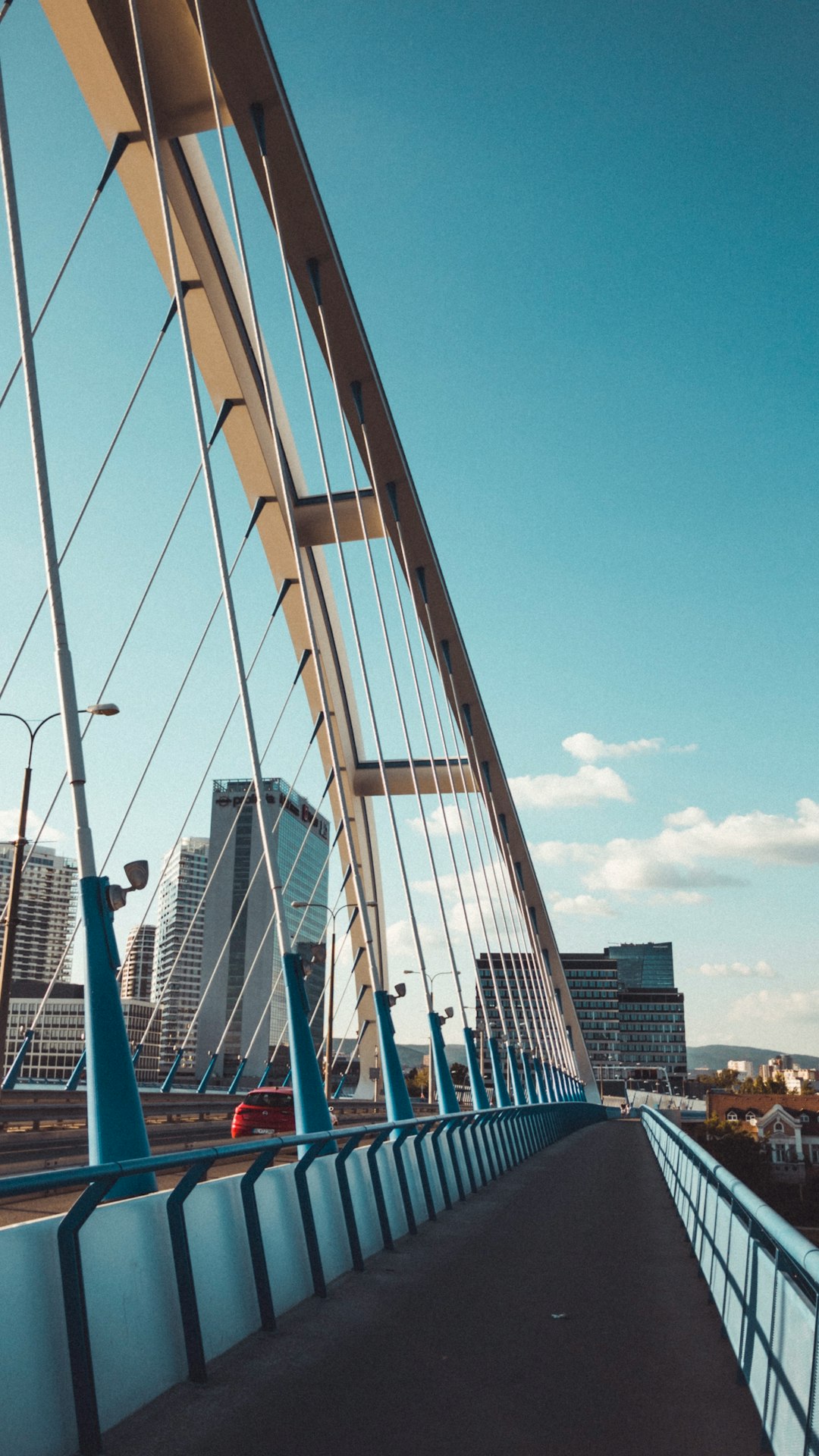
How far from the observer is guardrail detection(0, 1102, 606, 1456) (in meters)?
3.88

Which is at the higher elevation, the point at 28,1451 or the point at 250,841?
the point at 250,841

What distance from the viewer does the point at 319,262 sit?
18484 millimetres

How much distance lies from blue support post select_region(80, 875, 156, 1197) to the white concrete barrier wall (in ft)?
2.26

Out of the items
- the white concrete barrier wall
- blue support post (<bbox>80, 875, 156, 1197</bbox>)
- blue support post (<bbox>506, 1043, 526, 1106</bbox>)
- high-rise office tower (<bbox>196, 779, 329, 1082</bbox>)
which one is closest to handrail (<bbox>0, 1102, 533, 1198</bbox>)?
the white concrete barrier wall

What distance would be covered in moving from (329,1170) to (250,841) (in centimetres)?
12759

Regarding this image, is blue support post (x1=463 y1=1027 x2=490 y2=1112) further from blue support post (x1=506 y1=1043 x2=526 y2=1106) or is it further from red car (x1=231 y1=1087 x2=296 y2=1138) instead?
blue support post (x1=506 y1=1043 x2=526 y2=1106)

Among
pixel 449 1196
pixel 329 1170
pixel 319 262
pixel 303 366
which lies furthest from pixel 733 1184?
pixel 319 262

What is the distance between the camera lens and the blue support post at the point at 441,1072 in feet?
55.9

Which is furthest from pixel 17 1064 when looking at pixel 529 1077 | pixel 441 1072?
pixel 529 1077

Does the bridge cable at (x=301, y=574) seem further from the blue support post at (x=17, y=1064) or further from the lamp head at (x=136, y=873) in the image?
the blue support post at (x=17, y=1064)

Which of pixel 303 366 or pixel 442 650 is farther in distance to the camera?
pixel 442 650

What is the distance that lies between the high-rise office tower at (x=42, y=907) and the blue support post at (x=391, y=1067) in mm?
12253

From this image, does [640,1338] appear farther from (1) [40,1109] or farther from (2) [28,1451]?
(1) [40,1109]

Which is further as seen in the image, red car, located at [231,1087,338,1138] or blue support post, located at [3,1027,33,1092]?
blue support post, located at [3,1027,33,1092]
